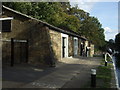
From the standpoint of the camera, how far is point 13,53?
16875 mm

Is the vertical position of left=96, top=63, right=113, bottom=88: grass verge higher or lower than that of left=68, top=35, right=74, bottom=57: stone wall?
lower

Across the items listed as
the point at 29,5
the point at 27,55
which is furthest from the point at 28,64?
the point at 29,5

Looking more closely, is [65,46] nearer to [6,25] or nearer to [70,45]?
[70,45]

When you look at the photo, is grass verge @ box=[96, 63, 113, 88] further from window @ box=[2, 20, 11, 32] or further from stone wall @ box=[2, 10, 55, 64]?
window @ box=[2, 20, 11, 32]

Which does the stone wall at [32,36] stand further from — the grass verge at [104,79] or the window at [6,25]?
the grass verge at [104,79]

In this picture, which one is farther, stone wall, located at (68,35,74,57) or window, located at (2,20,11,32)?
stone wall, located at (68,35,74,57)

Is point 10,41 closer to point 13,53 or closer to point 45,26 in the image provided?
point 13,53

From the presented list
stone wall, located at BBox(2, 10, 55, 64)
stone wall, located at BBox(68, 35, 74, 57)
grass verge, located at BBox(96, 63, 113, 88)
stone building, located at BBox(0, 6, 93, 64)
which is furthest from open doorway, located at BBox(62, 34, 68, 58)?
grass verge, located at BBox(96, 63, 113, 88)

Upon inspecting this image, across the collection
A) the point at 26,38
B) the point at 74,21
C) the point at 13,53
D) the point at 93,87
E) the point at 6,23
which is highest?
the point at 74,21

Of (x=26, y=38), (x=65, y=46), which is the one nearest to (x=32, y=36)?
(x=26, y=38)

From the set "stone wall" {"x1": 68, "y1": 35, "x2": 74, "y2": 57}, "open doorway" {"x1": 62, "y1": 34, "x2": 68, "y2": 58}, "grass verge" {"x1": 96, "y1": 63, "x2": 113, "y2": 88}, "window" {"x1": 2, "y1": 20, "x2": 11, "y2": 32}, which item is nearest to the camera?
"grass verge" {"x1": 96, "y1": 63, "x2": 113, "y2": 88}

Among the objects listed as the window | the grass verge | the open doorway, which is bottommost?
the grass verge

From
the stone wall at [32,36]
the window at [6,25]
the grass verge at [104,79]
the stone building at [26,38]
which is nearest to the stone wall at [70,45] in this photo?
the stone building at [26,38]

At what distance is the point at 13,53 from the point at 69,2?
3967cm
